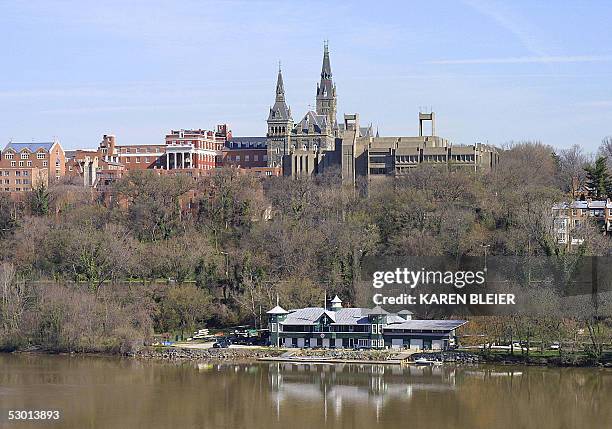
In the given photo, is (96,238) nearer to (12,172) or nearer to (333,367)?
(333,367)

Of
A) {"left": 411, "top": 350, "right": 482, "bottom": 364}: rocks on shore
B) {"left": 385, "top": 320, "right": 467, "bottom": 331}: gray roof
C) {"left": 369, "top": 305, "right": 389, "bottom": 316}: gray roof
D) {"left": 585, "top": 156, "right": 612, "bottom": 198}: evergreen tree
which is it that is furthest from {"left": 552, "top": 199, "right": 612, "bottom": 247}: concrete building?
{"left": 411, "top": 350, "right": 482, "bottom": 364}: rocks on shore

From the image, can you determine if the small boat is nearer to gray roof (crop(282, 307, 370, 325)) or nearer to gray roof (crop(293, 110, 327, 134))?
gray roof (crop(282, 307, 370, 325))

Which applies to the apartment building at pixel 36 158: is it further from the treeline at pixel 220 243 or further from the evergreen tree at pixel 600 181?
the evergreen tree at pixel 600 181

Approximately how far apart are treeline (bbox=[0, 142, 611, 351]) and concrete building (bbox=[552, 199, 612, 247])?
2.23 feet

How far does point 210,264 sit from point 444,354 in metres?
12.3

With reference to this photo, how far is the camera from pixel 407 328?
4094 cm

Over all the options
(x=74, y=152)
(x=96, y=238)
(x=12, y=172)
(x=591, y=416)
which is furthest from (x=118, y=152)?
(x=591, y=416)

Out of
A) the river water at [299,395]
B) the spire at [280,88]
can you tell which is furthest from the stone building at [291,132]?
the river water at [299,395]

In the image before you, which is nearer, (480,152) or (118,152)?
(480,152)

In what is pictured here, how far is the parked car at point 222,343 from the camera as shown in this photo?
41250 mm

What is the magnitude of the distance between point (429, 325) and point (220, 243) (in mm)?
15274

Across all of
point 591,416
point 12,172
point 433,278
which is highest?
point 12,172

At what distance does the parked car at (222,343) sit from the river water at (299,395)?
2399mm

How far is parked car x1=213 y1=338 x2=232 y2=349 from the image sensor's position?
41.2 metres
